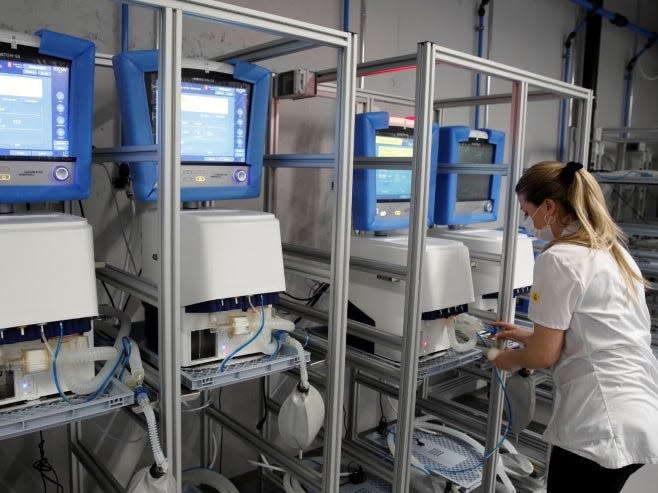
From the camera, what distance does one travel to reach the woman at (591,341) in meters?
1.53

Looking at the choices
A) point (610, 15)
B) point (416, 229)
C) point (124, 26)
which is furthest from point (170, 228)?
point (610, 15)

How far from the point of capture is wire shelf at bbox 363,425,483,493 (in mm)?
2266

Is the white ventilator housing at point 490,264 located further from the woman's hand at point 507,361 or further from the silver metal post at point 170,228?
the silver metal post at point 170,228

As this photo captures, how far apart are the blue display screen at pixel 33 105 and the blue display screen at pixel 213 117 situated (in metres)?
0.24

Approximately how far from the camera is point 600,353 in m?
1.57

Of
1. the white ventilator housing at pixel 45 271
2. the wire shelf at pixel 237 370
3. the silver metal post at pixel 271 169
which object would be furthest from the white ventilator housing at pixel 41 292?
the silver metal post at pixel 271 169

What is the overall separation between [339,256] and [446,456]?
126cm

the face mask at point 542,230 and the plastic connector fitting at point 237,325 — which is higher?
the face mask at point 542,230

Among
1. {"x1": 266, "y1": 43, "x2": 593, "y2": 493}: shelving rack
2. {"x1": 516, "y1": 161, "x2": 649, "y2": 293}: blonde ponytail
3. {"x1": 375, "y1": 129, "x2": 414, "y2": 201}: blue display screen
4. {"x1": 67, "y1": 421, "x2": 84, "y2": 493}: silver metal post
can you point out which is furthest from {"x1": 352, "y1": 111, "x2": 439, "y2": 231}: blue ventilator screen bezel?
{"x1": 67, "y1": 421, "x2": 84, "y2": 493}: silver metal post

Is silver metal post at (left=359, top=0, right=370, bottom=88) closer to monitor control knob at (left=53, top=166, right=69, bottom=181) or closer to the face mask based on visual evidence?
the face mask

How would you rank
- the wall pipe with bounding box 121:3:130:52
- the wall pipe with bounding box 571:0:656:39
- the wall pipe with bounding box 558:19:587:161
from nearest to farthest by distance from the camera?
the wall pipe with bounding box 121:3:130:52 < the wall pipe with bounding box 571:0:656:39 < the wall pipe with bounding box 558:19:587:161

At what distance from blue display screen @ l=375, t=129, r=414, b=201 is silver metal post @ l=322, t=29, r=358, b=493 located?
495 millimetres

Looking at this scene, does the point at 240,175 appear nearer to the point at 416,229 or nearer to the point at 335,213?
the point at 335,213

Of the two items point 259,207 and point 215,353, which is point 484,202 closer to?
point 259,207
